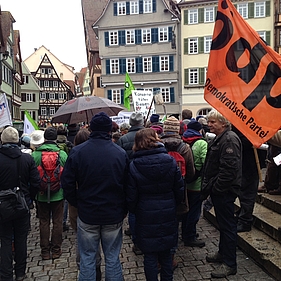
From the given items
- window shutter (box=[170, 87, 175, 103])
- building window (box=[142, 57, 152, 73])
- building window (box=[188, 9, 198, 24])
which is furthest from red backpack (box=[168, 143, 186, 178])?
building window (box=[188, 9, 198, 24])

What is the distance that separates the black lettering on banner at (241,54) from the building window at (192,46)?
29.2 metres

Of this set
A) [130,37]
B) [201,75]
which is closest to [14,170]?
[201,75]

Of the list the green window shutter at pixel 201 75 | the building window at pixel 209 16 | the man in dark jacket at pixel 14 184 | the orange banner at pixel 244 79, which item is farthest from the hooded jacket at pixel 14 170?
the building window at pixel 209 16

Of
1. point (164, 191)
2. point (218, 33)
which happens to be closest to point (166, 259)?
point (164, 191)

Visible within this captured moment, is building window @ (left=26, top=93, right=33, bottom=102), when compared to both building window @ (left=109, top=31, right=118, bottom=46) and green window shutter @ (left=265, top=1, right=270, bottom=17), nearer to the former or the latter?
building window @ (left=109, top=31, right=118, bottom=46)

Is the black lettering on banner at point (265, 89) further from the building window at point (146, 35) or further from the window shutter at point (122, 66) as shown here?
the building window at point (146, 35)

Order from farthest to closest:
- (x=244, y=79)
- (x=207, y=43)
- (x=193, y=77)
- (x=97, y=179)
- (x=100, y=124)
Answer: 1. (x=193, y=77)
2. (x=207, y=43)
3. (x=244, y=79)
4. (x=100, y=124)
5. (x=97, y=179)

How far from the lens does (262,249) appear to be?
15.0 ft

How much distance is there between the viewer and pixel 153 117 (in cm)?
783

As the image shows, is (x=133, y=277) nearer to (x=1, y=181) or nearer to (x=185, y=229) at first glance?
(x=185, y=229)

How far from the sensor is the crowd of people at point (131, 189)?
363cm

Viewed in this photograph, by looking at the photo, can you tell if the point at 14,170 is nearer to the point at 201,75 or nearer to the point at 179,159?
the point at 179,159

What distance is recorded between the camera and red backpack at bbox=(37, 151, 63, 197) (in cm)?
501

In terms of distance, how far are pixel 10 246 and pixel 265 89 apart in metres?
3.62
